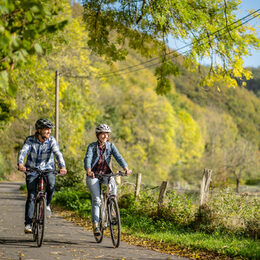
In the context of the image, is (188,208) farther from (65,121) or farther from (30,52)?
(65,121)

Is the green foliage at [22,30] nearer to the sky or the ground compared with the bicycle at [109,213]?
nearer to the sky

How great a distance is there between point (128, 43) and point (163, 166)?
3835cm

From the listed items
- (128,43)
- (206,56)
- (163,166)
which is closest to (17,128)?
(163,166)

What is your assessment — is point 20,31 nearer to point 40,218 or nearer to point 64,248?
point 40,218

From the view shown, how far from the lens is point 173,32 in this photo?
1200 cm

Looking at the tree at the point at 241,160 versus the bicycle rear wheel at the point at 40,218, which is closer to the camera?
the bicycle rear wheel at the point at 40,218

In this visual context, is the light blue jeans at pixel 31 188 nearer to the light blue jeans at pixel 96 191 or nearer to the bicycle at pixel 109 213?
the light blue jeans at pixel 96 191

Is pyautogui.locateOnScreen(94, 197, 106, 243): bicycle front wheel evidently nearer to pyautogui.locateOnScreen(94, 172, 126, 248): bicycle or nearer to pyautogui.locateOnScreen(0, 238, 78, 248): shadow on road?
pyautogui.locateOnScreen(94, 172, 126, 248): bicycle

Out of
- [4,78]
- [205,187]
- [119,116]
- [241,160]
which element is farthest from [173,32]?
[241,160]

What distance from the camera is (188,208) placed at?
1069 cm

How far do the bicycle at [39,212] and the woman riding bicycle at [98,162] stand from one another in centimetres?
68

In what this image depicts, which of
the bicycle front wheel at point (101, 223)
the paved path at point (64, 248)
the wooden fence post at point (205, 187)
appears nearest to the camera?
the paved path at point (64, 248)

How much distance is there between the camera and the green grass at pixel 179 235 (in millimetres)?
7117

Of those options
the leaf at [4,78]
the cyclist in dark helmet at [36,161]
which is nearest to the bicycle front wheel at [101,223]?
the cyclist in dark helmet at [36,161]
